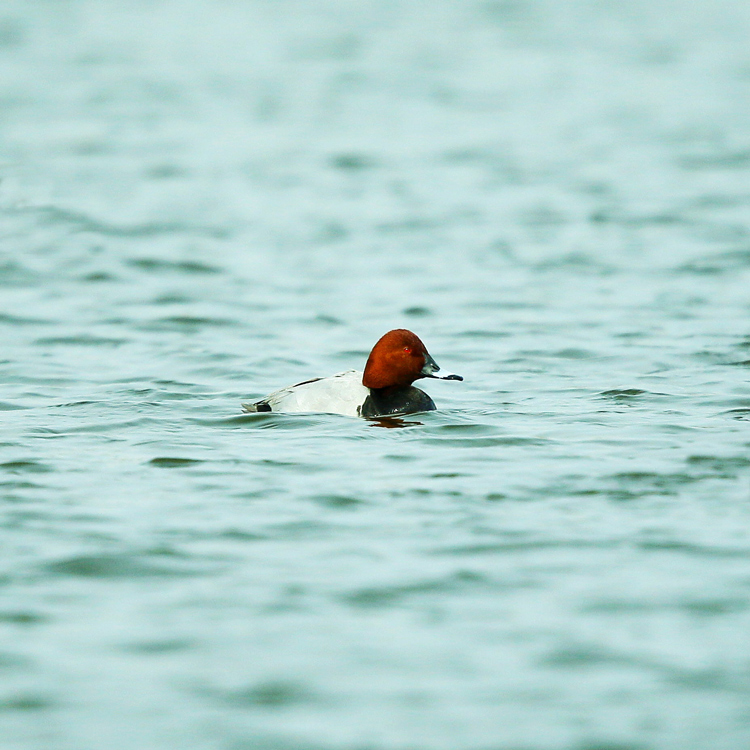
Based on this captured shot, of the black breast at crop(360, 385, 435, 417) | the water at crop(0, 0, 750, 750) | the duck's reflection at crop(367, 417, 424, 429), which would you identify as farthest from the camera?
the black breast at crop(360, 385, 435, 417)

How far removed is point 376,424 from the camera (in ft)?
28.9

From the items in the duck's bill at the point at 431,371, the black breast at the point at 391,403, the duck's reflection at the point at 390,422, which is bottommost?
the duck's reflection at the point at 390,422

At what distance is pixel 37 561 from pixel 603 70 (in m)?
22.4

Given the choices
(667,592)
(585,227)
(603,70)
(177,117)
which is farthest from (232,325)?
(603,70)

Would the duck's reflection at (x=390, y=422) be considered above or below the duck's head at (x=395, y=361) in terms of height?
below

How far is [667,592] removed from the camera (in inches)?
228

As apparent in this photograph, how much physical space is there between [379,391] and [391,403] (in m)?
0.12

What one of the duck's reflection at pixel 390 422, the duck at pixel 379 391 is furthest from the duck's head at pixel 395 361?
the duck's reflection at pixel 390 422

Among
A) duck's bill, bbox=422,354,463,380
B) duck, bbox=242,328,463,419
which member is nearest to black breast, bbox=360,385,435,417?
duck, bbox=242,328,463,419

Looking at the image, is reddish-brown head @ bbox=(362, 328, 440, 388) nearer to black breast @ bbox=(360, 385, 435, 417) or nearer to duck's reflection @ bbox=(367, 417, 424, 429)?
black breast @ bbox=(360, 385, 435, 417)

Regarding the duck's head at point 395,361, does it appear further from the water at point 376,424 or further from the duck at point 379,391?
the water at point 376,424

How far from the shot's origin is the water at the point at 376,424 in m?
4.94

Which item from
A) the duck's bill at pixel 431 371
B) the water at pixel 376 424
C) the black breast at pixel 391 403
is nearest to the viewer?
the water at pixel 376 424

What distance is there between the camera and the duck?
901cm
